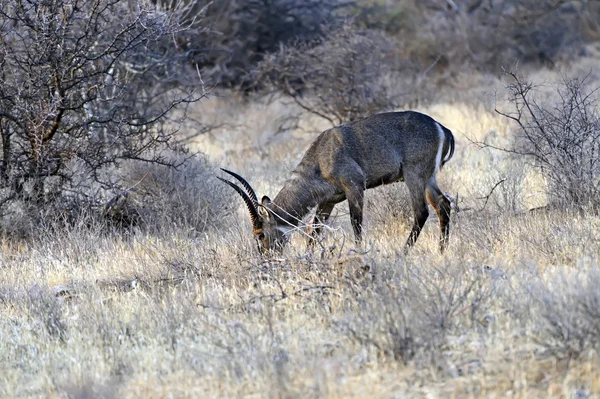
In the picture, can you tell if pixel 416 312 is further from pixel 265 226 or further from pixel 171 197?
pixel 171 197

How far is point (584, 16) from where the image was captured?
95.0 ft

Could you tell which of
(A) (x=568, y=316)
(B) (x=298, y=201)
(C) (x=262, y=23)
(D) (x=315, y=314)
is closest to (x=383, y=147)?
(B) (x=298, y=201)

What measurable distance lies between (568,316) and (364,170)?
4472 millimetres

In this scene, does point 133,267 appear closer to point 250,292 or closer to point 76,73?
point 250,292

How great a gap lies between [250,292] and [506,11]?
23944 millimetres

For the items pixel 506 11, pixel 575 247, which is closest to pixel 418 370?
pixel 575 247

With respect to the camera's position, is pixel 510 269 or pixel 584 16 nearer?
pixel 510 269

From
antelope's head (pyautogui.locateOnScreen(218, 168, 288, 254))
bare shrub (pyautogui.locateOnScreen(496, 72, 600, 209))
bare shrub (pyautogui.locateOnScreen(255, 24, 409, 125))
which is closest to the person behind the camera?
bare shrub (pyautogui.locateOnScreen(496, 72, 600, 209))

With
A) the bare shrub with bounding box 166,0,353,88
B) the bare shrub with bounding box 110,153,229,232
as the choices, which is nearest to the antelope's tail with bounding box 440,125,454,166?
the bare shrub with bounding box 110,153,229,232

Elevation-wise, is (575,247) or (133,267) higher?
(575,247)

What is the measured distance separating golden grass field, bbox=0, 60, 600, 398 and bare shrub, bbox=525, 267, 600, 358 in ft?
0.05

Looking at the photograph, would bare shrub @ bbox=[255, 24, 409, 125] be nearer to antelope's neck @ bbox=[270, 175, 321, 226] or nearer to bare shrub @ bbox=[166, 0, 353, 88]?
bare shrub @ bbox=[166, 0, 353, 88]

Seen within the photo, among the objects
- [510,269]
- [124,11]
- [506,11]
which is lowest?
[510,269]

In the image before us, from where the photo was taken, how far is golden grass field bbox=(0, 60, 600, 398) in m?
5.41
